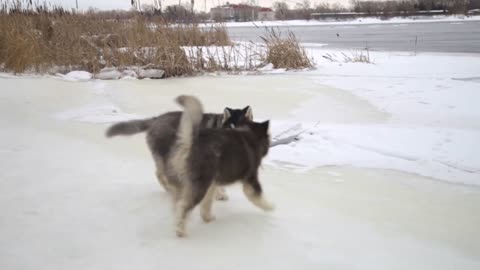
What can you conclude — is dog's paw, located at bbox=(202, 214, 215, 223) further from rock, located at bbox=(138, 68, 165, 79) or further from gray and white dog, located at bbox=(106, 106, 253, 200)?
rock, located at bbox=(138, 68, 165, 79)

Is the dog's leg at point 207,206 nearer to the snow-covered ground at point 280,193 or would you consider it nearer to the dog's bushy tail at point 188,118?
the snow-covered ground at point 280,193

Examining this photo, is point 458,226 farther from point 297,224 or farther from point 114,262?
point 114,262

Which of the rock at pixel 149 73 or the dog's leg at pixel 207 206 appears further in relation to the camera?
the rock at pixel 149 73

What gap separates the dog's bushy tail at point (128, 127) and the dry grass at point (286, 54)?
9.84 m

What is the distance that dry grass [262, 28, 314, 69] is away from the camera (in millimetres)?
13242

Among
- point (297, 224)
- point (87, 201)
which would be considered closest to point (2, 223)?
point (87, 201)

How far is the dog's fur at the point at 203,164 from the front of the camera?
3.00 meters

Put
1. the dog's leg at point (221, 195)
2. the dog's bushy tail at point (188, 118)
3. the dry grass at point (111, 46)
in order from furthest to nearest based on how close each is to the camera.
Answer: the dry grass at point (111, 46), the dog's leg at point (221, 195), the dog's bushy tail at point (188, 118)

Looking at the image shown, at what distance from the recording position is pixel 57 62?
38.7 ft

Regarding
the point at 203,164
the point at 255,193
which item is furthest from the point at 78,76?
the point at 203,164

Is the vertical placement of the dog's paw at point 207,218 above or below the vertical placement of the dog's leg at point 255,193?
below

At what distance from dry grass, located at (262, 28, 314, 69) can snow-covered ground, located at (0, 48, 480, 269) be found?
5397 mm

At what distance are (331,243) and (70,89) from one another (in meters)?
7.91

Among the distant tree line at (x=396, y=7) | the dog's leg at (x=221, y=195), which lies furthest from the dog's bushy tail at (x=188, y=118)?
the distant tree line at (x=396, y=7)
